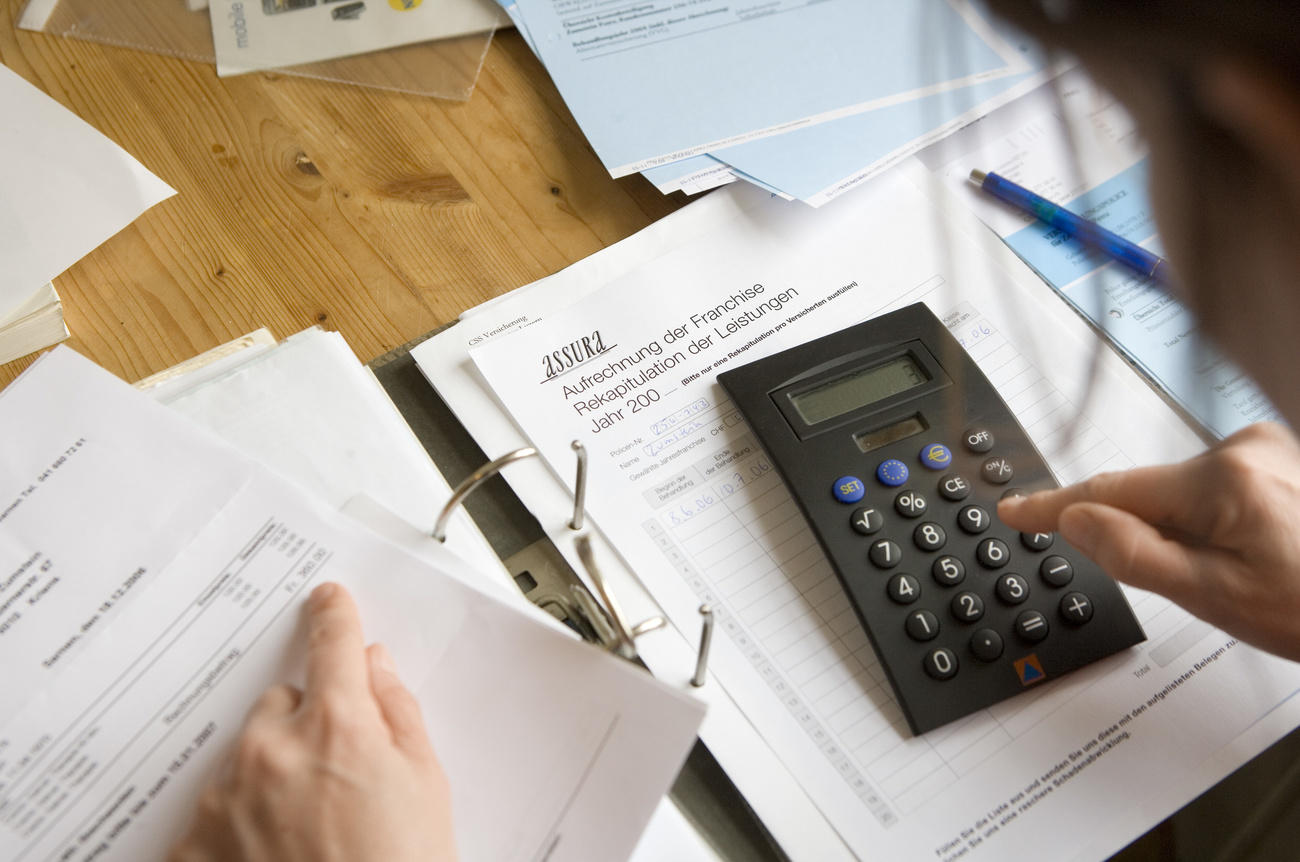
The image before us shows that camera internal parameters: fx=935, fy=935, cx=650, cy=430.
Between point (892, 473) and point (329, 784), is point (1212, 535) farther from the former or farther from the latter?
point (329, 784)

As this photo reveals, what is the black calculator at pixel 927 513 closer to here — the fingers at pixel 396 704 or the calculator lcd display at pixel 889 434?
the calculator lcd display at pixel 889 434

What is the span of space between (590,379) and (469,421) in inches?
2.9

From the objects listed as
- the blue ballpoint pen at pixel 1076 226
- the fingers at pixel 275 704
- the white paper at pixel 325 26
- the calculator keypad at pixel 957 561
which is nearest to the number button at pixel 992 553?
the calculator keypad at pixel 957 561

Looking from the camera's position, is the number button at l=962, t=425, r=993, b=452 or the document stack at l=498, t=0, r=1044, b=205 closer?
the number button at l=962, t=425, r=993, b=452

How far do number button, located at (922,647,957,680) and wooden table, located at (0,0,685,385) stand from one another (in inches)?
12.7

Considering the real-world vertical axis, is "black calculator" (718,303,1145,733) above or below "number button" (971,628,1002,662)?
above

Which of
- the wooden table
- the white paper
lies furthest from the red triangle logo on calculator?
the white paper

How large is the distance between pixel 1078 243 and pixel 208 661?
56 centimetres

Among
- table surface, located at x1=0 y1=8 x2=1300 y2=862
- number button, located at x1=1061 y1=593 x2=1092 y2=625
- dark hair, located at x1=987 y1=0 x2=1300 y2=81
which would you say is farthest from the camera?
table surface, located at x1=0 y1=8 x2=1300 y2=862

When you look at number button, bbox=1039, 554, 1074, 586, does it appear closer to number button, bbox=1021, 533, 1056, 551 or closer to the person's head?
number button, bbox=1021, 533, 1056, 551

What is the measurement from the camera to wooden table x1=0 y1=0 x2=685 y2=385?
57 cm

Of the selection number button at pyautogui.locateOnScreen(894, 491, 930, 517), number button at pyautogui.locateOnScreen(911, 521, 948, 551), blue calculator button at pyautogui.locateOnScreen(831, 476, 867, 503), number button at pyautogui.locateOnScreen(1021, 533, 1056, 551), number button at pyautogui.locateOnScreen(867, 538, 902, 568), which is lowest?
number button at pyautogui.locateOnScreen(1021, 533, 1056, 551)

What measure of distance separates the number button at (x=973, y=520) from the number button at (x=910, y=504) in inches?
0.7

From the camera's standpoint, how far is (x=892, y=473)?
493mm
